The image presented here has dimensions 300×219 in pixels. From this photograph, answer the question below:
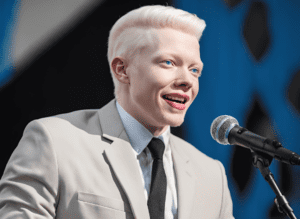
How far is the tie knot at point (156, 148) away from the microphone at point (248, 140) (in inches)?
11.8

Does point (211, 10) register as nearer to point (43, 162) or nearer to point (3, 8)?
point (3, 8)

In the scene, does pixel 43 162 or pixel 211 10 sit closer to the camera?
pixel 43 162

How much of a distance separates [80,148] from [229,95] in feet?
4.58

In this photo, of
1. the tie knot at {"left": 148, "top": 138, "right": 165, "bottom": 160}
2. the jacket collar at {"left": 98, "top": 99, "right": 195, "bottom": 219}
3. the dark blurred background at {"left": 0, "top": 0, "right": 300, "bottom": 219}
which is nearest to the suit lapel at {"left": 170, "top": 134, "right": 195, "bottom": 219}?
the jacket collar at {"left": 98, "top": 99, "right": 195, "bottom": 219}

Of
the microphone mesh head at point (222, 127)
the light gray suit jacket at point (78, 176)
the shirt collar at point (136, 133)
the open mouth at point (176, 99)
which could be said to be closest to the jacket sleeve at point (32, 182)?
the light gray suit jacket at point (78, 176)

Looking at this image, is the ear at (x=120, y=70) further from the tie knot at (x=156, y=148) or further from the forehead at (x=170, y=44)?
the tie knot at (x=156, y=148)

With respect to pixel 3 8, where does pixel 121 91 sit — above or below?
below

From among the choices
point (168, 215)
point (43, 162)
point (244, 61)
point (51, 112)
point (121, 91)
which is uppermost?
point (244, 61)

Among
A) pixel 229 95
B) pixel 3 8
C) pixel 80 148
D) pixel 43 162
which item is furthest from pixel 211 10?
pixel 43 162

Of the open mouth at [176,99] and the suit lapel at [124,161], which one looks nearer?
the suit lapel at [124,161]

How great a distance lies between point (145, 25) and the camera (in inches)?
59.0

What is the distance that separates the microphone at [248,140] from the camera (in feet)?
3.15

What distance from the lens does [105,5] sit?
2162mm

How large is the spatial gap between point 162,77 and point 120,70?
9.2 inches
